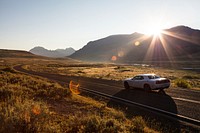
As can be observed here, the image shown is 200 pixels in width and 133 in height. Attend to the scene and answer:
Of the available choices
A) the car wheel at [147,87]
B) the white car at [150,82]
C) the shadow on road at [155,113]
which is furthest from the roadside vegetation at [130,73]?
the shadow on road at [155,113]

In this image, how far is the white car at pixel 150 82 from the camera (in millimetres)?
15594

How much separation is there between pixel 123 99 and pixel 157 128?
242 inches

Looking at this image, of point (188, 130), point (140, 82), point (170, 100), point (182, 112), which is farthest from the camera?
point (140, 82)

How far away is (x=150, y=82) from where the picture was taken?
15891 millimetres

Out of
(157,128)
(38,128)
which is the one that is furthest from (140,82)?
(38,128)

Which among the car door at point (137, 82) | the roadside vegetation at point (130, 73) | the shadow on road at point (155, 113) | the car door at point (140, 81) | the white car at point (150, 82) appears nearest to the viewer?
the shadow on road at point (155, 113)

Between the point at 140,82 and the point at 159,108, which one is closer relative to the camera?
the point at 159,108

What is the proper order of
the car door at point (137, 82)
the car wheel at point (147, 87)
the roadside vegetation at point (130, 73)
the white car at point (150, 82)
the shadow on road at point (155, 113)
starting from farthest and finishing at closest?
the roadside vegetation at point (130, 73) → the car door at point (137, 82) → the car wheel at point (147, 87) → the white car at point (150, 82) → the shadow on road at point (155, 113)

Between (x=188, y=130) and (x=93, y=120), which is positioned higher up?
(x=93, y=120)

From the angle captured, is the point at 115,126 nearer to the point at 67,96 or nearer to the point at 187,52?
the point at 67,96

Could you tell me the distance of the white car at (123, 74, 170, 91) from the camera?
15594mm

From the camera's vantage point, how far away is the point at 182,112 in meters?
10.2

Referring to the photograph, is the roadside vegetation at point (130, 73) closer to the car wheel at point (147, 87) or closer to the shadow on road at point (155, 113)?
the car wheel at point (147, 87)

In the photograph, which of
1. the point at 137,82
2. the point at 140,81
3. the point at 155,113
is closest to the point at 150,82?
the point at 140,81
